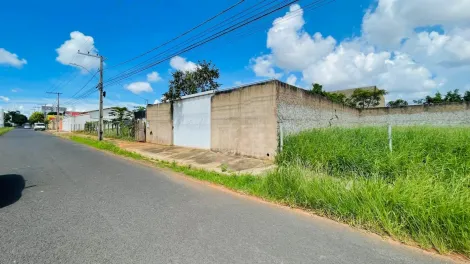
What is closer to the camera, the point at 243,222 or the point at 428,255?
the point at 428,255

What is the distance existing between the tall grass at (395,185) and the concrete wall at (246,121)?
281 cm

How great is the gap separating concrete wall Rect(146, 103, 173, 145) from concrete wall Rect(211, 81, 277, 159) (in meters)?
5.38

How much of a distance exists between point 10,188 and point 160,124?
529 inches

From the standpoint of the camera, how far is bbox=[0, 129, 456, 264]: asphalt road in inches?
119

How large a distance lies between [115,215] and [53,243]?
1.11 metres

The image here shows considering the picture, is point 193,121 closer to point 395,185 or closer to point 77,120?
point 395,185

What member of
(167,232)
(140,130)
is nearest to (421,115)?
(167,232)

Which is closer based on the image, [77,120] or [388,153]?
[388,153]

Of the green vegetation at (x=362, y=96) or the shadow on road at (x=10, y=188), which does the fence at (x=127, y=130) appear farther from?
the green vegetation at (x=362, y=96)

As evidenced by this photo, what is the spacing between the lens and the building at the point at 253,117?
Result: 1089cm

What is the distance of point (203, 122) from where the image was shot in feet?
49.2

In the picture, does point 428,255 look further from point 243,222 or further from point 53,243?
point 53,243

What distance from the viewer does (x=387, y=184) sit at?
4.57 metres

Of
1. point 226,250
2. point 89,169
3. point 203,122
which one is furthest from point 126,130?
point 226,250
